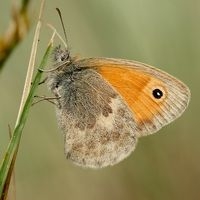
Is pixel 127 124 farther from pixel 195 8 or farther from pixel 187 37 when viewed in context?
pixel 195 8

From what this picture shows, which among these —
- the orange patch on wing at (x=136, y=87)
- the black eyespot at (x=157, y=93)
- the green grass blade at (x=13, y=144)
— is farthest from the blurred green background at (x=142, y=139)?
the green grass blade at (x=13, y=144)

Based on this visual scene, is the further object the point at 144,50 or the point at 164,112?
the point at 144,50

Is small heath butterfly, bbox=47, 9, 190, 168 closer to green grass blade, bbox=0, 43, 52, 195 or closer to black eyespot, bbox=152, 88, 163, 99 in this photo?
black eyespot, bbox=152, 88, 163, 99

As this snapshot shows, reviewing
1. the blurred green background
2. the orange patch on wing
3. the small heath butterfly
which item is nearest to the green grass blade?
the small heath butterfly

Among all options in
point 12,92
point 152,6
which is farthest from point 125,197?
point 152,6

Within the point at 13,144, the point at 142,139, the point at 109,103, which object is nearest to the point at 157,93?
the point at 109,103

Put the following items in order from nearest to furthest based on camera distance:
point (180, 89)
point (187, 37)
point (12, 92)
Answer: point (180, 89), point (12, 92), point (187, 37)

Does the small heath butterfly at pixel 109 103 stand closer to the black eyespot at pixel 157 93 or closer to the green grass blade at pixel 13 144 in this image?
the black eyespot at pixel 157 93
